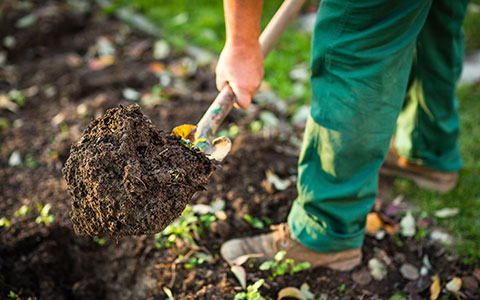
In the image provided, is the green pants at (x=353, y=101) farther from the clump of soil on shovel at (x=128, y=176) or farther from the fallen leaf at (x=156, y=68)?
the fallen leaf at (x=156, y=68)

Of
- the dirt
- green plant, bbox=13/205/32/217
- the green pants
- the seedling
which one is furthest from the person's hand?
green plant, bbox=13/205/32/217

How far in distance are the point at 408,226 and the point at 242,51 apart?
1282 millimetres

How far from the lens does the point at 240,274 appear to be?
179cm

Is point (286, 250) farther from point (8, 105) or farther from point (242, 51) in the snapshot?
point (8, 105)

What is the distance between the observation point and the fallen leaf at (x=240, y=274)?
178 centimetres

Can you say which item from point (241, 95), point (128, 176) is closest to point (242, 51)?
point (241, 95)

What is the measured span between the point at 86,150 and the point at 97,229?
0.92 feet

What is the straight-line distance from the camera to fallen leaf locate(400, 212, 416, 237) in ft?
7.06

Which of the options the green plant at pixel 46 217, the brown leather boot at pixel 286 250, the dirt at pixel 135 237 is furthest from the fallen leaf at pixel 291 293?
the green plant at pixel 46 217

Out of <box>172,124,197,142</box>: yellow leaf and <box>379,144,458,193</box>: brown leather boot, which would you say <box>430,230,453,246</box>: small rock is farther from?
<box>172,124,197,142</box>: yellow leaf

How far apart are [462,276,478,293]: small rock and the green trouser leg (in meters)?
0.71

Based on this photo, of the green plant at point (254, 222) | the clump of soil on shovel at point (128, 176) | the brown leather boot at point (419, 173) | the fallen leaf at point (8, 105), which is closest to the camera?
the clump of soil on shovel at point (128, 176)

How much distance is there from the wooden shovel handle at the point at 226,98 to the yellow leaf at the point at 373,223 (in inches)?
38.6

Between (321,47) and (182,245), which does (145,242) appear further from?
(321,47)
